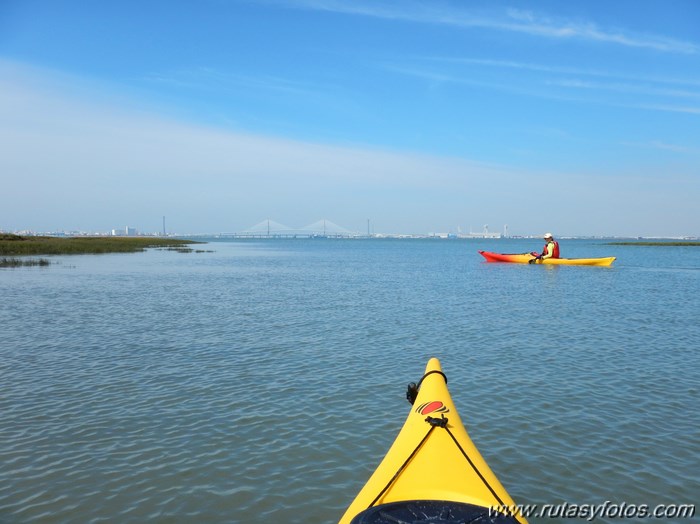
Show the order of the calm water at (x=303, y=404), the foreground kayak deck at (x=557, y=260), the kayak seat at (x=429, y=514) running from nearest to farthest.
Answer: the kayak seat at (x=429, y=514)
the calm water at (x=303, y=404)
the foreground kayak deck at (x=557, y=260)

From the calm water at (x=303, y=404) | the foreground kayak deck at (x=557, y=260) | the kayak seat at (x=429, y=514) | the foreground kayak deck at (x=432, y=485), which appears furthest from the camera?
the foreground kayak deck at (x=557, y=260)

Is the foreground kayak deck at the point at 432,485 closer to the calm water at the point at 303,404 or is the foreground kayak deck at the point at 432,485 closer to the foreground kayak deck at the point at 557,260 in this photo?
the calm water at the point at 303,404

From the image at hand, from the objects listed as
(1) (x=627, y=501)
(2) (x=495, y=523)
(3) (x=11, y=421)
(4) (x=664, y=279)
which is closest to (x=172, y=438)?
(3) (x=11, y=421)

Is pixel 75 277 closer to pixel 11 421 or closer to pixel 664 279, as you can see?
pixel 11 421

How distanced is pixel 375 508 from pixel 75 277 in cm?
3636

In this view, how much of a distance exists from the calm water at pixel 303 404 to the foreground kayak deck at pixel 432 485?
130 cm

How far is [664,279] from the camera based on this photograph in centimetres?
3934

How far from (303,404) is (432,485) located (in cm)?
516

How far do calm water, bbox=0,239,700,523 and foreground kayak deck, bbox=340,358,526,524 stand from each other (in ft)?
4.26

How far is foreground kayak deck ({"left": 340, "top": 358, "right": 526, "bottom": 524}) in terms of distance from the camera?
5117 mm

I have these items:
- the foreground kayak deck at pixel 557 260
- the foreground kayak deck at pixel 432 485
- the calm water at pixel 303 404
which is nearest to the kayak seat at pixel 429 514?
the foreground kayak deck at pixel 432 485

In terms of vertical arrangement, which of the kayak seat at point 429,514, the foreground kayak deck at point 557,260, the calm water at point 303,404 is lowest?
the calm water at point 303,404

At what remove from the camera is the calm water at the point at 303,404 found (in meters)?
6.98

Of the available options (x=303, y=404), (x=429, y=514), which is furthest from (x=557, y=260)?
(x=429, y=514)
